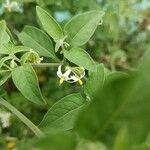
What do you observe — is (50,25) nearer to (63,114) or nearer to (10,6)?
(63,114)

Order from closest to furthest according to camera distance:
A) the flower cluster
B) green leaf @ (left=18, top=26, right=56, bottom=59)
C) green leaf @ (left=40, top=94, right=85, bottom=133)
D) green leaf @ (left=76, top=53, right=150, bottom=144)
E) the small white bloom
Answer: green leaf @ (left=76, top=53, right=150, bottom=144), green leaf @ (left=40, top=94, right=85, bottom=133), green leaf @ (left=18, top=26, right=56, bottom=59), the small white bloom, the flower cluster

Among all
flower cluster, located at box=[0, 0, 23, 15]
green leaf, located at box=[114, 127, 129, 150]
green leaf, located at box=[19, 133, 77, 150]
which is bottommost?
flower cluster, located at box=[0, 0, 23, 15]

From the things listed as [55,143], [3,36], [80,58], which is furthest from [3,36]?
[55,143]

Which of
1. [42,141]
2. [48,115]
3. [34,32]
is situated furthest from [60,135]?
[34,32]

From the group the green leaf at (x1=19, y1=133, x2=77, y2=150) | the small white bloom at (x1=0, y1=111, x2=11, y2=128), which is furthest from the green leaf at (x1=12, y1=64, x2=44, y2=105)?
the green leaf at (x1=19, y1=133, x2=77, y2=150)

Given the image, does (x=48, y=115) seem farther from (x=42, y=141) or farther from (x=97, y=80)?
(x=42, y=141)

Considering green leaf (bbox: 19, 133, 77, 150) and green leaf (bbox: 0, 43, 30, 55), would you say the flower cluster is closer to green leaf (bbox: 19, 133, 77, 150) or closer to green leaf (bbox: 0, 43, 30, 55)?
green leaf (bbox: 0, 43, 30, 55)
